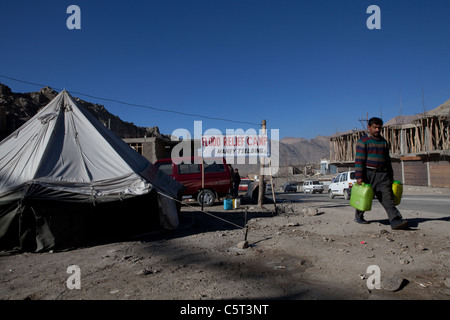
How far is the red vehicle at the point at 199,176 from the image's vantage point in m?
11.3

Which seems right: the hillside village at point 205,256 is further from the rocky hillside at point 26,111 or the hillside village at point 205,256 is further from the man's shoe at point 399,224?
the rocky hillside at point 26,111

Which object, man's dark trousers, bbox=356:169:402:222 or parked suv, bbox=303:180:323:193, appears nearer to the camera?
man's dark trousers, bbox=356:169:402:222

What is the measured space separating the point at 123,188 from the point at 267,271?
3266mm

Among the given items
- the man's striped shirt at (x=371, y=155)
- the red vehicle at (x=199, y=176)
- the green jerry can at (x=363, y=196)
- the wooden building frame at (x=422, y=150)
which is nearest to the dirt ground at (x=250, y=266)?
the green jerry can at (x=363, y=196)

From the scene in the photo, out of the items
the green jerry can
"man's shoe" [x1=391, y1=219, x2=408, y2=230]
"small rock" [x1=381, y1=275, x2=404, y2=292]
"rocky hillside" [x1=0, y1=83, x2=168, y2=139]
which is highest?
"rocky hillside" [x1=0, y1=83, x2=168, y2=139]

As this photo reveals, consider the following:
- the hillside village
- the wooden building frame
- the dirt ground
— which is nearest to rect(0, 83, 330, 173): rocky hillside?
the wooden building frame

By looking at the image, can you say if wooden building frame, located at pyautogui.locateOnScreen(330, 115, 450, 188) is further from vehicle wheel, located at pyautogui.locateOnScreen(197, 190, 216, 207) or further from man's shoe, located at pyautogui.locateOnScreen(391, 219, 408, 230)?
man's shoe, located at pyautogui.locateOnScreen(391, 219, 408, 230)

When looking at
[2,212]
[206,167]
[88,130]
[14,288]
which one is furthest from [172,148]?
[14,288]

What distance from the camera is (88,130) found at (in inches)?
262

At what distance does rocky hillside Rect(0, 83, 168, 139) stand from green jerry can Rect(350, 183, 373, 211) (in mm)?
23774

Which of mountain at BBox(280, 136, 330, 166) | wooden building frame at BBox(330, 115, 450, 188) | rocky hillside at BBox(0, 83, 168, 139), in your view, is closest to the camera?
wooden building frame at BBox(330, 115, 450, 188)

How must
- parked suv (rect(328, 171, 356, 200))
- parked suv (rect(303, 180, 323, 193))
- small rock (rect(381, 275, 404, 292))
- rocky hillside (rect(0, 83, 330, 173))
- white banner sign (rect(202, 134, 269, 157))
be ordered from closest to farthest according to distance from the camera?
small rock (rect(381, 275, 404, 292)), white banner sign (rect(202, 134, 269, 157)), parked suv (rect(328, 171, 356, 200)), rocky hillside (rect(0, 83, 330, 173)), parked suv (rect(303, 180, 323, 193))

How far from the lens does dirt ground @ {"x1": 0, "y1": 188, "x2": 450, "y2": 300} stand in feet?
9.44

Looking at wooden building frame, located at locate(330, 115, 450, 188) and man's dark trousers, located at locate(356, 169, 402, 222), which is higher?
wooden building frame, located at locate(330, 115, 450, 188)
